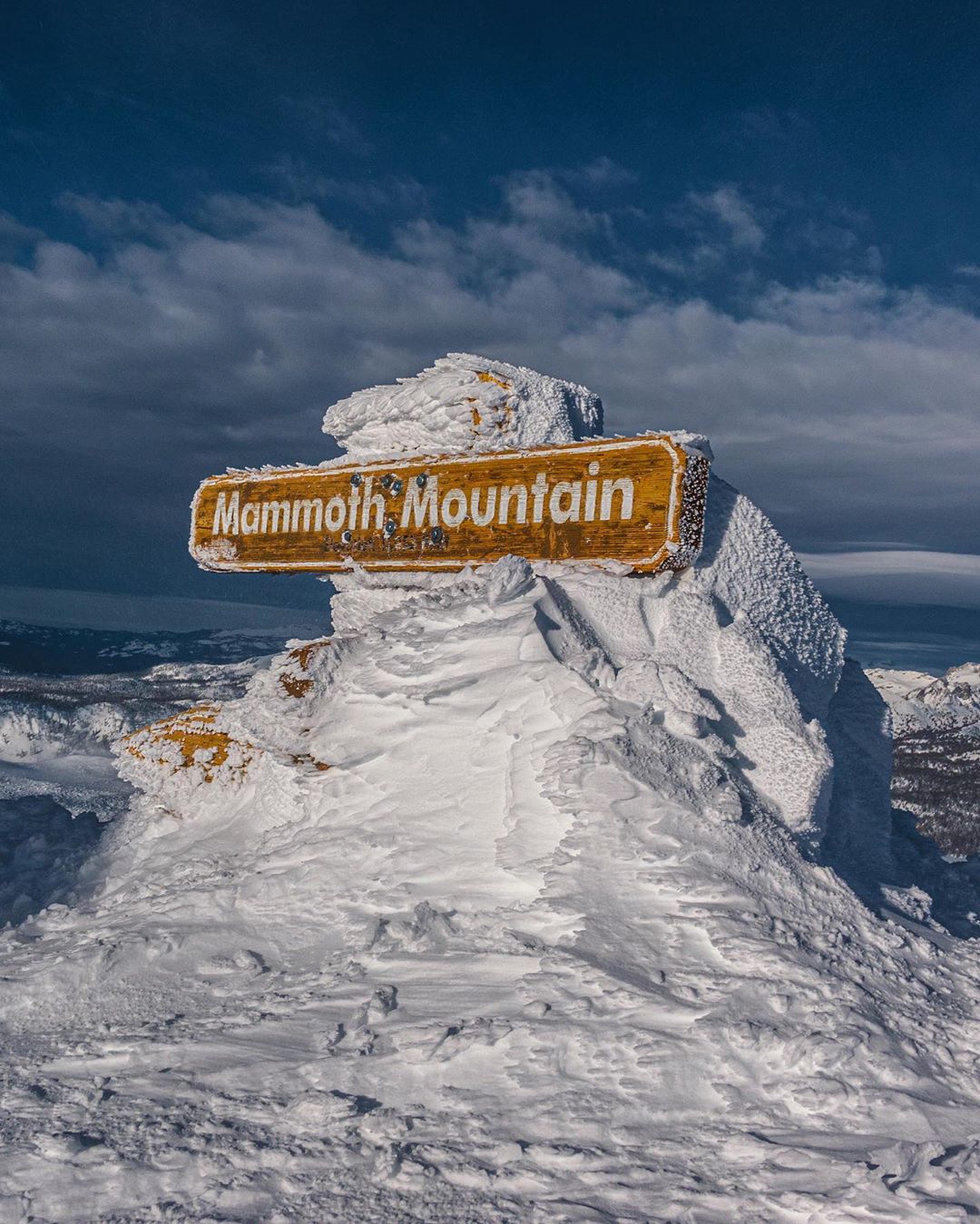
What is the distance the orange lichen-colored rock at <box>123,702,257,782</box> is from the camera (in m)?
7.27

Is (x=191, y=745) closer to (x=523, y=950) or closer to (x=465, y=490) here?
(x=465, y=490)

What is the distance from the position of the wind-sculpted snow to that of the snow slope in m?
0.01

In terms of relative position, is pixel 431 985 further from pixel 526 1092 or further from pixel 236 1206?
pixel 236 1206

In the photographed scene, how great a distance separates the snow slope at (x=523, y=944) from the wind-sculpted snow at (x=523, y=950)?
0.01m

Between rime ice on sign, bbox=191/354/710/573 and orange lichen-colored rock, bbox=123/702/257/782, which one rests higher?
rime ice on sign, bbox=191/354/710/573

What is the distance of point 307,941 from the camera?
461 centimetres

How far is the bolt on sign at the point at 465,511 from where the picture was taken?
5805 millimetres

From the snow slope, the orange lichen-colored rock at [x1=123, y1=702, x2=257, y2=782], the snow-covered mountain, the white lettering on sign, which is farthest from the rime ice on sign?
the snow-covered mountain

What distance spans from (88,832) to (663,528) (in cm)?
539

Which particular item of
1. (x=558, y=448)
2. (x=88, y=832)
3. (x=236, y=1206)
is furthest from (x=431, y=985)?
(x=88, y=832)

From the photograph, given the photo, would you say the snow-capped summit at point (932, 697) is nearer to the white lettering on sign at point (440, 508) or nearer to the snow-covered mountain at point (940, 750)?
the snow-covered mountain at point (940, 750)

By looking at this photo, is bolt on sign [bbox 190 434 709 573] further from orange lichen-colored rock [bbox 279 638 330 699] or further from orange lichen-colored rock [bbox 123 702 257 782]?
orange lichen-colored rock [bbox 123 702 257 782]

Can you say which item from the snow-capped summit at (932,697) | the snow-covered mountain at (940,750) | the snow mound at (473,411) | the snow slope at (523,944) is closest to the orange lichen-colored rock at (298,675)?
the snow slope at (523,944)

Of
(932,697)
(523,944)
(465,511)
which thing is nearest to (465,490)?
(465,511)
